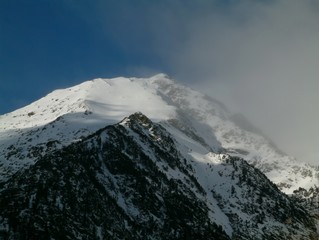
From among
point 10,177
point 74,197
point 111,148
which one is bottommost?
point 74,197

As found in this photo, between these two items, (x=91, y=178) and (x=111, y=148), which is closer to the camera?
(x=91, y=178)

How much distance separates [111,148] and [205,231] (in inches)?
1642

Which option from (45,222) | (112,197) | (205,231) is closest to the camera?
(45,222)

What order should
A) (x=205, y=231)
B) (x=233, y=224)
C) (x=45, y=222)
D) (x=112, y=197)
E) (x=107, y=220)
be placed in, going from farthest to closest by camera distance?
(x=233, y=224) < (x=205, y=231) < (x=112, y=197) < (x=107, y=220) < (x=45, y=222)

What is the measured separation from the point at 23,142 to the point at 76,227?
67.4 m

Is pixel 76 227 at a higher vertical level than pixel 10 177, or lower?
lower

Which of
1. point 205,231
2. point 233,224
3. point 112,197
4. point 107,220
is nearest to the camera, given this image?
point 107,220

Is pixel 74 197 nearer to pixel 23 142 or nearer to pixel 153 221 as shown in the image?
pixel 153 221

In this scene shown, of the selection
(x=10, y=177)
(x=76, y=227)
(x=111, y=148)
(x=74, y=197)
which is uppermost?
(x=111, y=148)

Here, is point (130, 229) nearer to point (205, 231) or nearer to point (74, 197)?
point (74, 197)

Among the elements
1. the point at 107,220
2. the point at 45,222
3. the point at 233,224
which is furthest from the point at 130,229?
the point at 233,224

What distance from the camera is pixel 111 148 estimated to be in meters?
185

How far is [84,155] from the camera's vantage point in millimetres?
173750

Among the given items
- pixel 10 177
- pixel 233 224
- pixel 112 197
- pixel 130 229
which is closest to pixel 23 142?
pixel 10 177
